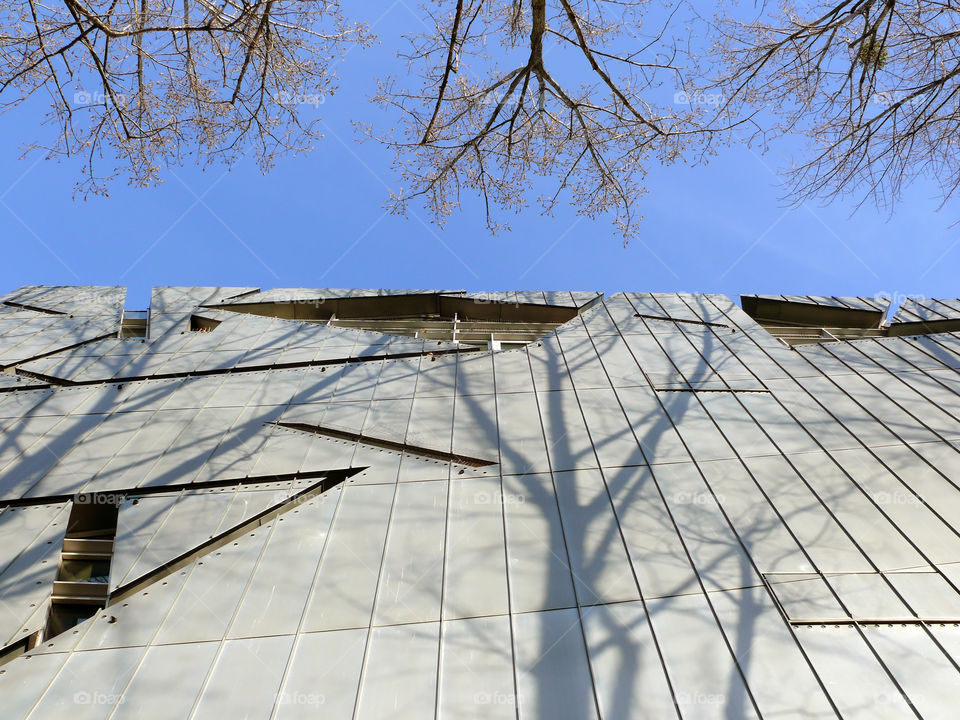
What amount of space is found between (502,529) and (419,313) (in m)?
10.8

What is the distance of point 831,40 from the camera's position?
6.58m

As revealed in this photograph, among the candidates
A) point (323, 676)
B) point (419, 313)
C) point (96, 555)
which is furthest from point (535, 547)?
point (419, 313)

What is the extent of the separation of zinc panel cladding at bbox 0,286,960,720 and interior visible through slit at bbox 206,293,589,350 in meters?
3.48

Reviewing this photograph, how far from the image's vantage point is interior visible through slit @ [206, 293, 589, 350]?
14984 millimetres

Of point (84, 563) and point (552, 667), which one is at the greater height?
point (84, 563)

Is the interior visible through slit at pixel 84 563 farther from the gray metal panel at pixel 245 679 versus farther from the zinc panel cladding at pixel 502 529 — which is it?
the gray metal panel at pixel 245 679

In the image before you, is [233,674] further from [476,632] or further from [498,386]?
[498,386]

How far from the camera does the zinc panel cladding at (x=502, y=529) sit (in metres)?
4.85

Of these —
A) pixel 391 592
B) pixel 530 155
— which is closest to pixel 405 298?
pixel 530 155

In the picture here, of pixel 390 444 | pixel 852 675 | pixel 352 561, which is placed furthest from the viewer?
pixel 390 444

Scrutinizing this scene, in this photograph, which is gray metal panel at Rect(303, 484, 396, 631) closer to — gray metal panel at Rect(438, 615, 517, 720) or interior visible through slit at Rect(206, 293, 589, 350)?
gray metal panel at Rect(438, 615, 517, 720)

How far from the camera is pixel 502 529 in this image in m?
6.55

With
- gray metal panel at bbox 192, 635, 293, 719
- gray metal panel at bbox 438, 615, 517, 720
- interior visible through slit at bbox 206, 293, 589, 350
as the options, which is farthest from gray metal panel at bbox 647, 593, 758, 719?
interior visible through slit at bbox 206, 293, 589, 350

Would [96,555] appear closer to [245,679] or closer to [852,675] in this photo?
[245,679]
